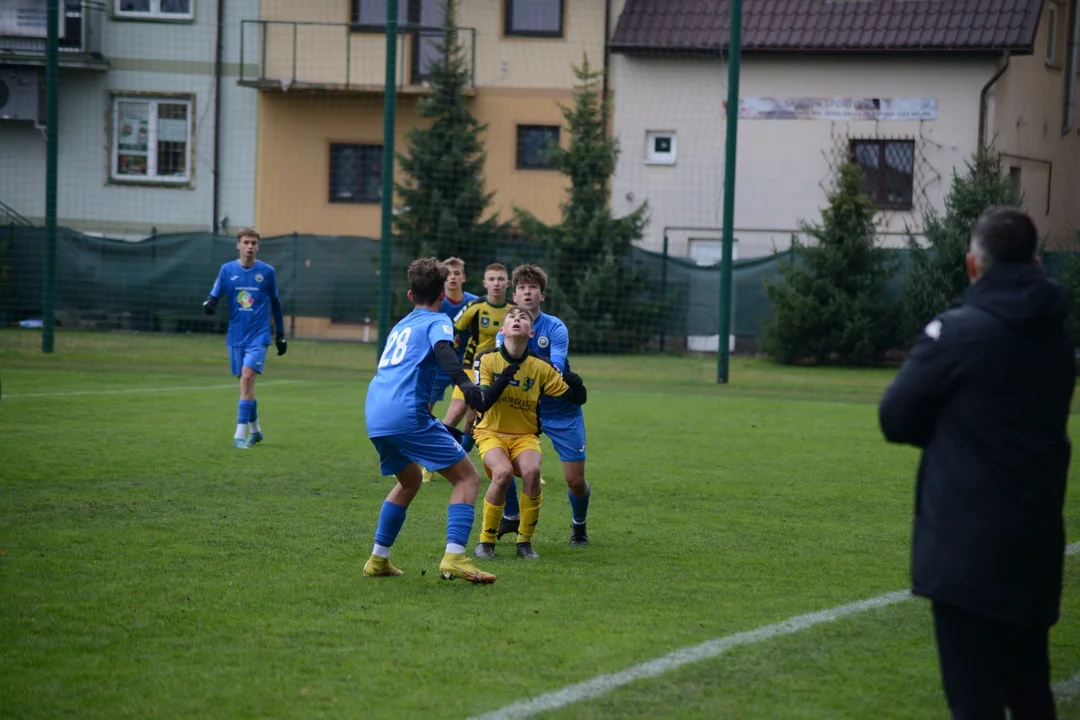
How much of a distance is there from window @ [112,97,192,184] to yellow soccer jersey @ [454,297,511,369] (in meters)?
21.9

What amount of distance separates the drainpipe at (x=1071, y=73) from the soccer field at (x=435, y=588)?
808 inches

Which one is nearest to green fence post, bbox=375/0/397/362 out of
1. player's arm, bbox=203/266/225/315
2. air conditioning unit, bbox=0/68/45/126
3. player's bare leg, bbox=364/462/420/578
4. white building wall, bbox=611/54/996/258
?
player's arm, bbox=203/266/225/315

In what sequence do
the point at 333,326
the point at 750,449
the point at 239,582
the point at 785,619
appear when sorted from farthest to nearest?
1. the point at 333,326
2. the point at 750,449
3. the point at 239,582
4. the point at 785,619

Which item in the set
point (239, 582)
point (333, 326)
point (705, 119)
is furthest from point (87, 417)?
point (705, 119)

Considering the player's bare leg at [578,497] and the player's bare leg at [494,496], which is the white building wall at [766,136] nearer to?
the player's bare leg at [578,497]

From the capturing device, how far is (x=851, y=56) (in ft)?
93.7

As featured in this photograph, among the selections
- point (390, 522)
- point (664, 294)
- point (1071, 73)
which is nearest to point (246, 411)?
point (390, 522)

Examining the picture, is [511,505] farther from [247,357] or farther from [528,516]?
[247,357]

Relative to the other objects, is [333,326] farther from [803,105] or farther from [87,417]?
[87,417]

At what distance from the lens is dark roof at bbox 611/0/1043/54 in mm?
27469

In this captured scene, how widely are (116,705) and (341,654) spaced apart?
103cm

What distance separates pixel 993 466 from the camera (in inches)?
148

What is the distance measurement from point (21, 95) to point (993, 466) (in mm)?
30080

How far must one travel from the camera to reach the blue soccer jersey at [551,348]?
8.43 meters
